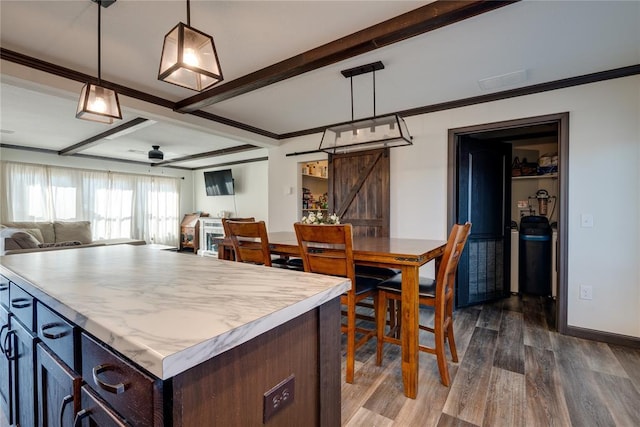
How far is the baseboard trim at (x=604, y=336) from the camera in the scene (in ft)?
8.21

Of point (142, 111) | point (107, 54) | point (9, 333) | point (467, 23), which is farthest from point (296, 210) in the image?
point (9, 333)

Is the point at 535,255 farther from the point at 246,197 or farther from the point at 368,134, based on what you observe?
the point at 246,197

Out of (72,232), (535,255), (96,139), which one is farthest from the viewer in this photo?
(72,232)

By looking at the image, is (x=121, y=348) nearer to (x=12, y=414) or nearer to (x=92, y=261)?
(x=92, y=261)

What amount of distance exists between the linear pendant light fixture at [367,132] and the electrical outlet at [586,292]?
2062 millimetres

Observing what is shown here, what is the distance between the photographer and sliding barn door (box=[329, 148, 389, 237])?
12.6ft

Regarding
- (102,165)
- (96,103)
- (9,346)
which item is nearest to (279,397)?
(9,346)

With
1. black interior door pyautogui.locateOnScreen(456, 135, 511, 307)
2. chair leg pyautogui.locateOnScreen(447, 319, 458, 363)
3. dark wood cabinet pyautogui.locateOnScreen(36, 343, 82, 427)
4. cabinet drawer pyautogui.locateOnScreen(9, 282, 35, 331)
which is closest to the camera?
dark wood cabinet pyautogui.locateOnScreen(36, 343, 82, 427)

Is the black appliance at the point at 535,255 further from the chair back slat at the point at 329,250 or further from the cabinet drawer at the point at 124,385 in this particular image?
the cabinet drawer at the point at 124,385

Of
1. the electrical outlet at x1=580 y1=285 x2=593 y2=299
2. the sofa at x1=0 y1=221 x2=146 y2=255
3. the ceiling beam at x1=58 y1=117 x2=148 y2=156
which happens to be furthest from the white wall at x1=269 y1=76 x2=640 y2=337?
the sofa at x1=0 y1=221 x2=146 y2=255

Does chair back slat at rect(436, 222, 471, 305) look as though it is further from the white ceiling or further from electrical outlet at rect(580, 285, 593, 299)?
electrical outlet at rect(580, 285, 593, 299)

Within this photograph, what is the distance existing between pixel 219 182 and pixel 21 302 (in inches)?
264

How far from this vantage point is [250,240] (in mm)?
2469

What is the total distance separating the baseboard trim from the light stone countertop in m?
2.91
